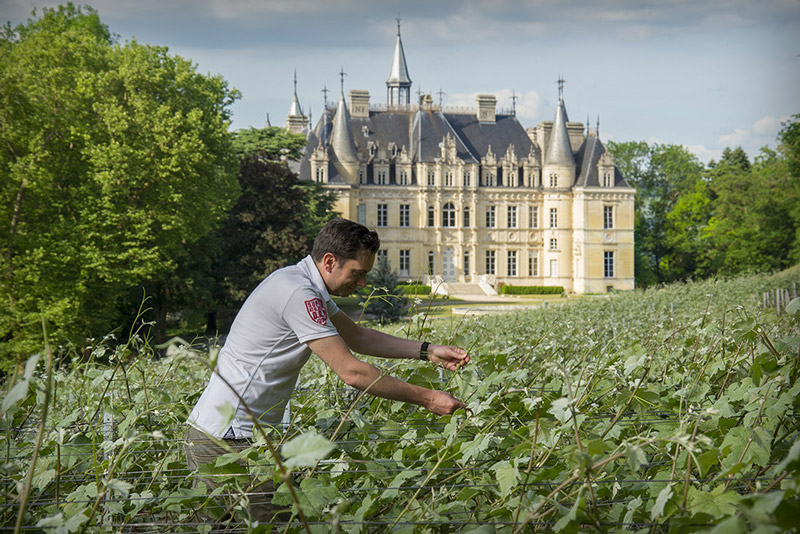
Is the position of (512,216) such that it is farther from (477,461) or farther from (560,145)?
(477,461)

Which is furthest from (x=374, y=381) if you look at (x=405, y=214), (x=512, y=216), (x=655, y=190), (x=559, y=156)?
(x=655, y=190)

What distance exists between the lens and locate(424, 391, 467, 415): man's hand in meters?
2.19

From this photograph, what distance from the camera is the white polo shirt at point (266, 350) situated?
96.2 inches

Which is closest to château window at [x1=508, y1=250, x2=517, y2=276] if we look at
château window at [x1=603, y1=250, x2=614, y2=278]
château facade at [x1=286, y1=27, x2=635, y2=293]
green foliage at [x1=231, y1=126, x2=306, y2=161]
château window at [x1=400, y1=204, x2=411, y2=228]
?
château facade at [x1=286, y1=27, x2=635, y2=293]

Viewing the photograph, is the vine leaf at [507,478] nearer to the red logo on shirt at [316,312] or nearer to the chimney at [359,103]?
the red logo on shirt at [316,312]

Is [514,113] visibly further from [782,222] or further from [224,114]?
[224,114]

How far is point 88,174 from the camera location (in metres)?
19.5

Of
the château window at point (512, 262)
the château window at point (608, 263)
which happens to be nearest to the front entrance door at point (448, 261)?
the château window at point (512, 262)

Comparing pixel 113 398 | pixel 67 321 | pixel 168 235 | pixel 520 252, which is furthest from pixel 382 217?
pixel 113 398

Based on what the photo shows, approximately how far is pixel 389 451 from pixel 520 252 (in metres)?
51.9

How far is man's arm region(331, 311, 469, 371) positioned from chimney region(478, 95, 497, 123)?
5327 centimetres

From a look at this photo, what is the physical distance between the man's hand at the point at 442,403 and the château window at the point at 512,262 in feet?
169

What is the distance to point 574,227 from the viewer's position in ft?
174

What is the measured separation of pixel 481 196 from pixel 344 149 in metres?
10.4
